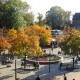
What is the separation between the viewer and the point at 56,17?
9956 centimetres

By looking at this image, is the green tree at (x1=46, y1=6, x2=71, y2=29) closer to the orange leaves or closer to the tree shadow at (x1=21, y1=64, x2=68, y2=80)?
the orange leaves

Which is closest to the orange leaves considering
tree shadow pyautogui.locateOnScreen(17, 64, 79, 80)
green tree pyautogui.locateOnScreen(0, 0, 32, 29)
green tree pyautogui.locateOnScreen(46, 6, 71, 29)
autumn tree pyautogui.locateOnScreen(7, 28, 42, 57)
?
autumn tree pyautogui.locateOnScreen(7, 28, 42, 57)

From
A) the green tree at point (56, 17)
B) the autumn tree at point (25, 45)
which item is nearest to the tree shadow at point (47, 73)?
the autumn tree at point (25, 45)

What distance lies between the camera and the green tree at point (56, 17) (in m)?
99.9

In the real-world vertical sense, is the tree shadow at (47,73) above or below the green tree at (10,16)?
below

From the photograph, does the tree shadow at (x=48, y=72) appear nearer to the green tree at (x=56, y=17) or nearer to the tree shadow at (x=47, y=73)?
the tree shadow at (x=47, y=73)

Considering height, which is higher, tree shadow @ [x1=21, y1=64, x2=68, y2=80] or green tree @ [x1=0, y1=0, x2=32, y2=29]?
green tree @ [x1=0, y1=0, x2=32, y2=29]

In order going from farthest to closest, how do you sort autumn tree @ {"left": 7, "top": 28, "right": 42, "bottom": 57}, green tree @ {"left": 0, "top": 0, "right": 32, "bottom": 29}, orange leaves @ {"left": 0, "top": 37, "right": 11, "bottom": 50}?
1. green tree @ {"left": 0, "top": 0, "right": 32, "bottom": 29}
2. orange leaves @ {"left": 0, "top": 37, "right": 11, "bottom": 50}
3. autumn tree @ {"left": 7, "top": 28, "right": 42, "bottom": 57}

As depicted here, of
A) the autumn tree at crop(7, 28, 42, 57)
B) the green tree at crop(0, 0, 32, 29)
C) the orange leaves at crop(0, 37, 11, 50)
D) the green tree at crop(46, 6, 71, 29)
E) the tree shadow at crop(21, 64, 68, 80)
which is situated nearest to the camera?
the tree shadow at crop(21, 64, 68, 80)

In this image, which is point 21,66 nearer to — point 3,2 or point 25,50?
point 25,50

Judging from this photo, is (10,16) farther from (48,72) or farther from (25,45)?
(48,72)

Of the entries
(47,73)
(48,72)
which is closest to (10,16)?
(48,72)

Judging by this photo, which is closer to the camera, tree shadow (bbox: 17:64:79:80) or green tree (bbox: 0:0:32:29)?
tree shadow (bbox: 17:64:79:80)

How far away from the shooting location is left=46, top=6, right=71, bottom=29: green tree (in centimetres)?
9994
